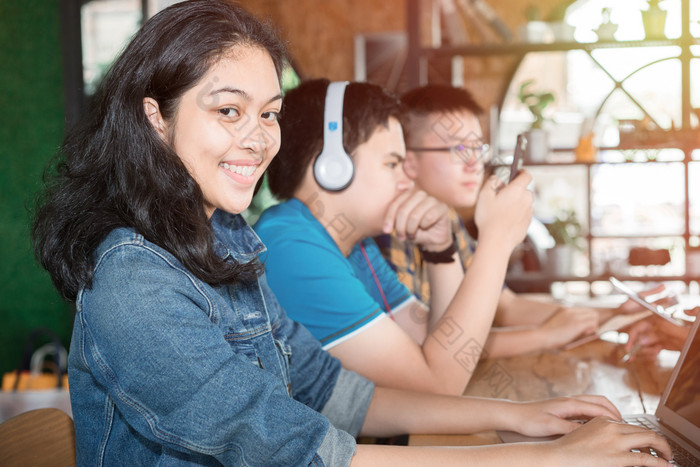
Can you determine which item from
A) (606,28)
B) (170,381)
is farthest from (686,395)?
(606,28)

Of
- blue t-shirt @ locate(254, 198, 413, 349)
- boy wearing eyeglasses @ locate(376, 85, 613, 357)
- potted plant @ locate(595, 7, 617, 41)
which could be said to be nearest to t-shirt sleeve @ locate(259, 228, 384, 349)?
blue t-shirt @ locate(254, 198, 413, 349)

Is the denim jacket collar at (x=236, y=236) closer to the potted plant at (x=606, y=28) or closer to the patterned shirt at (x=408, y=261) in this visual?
the patterned shirt at (x=408, y=261)

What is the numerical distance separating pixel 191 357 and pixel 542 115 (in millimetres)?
2927

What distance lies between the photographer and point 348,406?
1.08m

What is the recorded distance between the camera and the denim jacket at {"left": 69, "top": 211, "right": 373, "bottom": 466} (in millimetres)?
674

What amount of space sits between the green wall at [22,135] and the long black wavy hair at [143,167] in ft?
6.82

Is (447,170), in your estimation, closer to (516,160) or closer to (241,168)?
(516,160)

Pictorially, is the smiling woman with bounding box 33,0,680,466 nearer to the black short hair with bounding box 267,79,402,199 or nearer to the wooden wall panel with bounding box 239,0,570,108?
the black short hair with bounding box 267,79,402,199

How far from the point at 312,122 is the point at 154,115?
60 centimetres

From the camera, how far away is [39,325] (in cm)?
294

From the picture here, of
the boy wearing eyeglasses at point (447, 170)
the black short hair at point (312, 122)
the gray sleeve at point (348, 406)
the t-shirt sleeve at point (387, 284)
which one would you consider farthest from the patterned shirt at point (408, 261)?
the gray sleeve at point (348, 406)

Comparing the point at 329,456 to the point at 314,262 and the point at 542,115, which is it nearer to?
the point at 314,262

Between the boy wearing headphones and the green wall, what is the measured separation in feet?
5.71

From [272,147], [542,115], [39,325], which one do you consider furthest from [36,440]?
[542,115]
